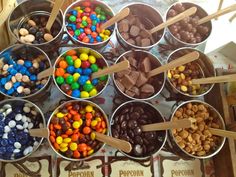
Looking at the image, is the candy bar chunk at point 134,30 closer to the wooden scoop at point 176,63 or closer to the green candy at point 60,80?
the wooden scoop at point 176,63

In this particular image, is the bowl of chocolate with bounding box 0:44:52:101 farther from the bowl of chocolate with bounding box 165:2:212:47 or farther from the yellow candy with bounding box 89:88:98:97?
the bowl of chocolate with bounding box 165:2:212:47

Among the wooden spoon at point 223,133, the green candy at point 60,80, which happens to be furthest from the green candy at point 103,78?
the wooden spoon at point 223,133

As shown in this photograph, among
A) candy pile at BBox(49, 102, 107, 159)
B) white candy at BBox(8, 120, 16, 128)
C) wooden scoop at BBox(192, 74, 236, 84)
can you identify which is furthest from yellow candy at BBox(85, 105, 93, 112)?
wooden scoop at BBox(192, 74, 236, 84)

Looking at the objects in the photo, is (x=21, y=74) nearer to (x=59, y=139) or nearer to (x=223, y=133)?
(x=59, y=139)

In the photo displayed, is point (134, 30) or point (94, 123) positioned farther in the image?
point (134, 30)

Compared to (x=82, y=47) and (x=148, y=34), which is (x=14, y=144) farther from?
(x=148, y=34)

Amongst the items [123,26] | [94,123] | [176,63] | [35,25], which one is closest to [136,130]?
[94,123]
